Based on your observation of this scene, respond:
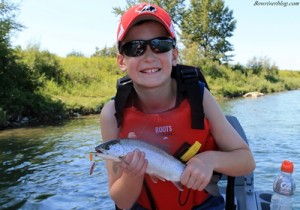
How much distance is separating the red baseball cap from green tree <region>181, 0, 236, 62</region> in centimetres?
4419

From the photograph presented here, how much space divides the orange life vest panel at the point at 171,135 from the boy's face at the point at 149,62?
28 centimetres

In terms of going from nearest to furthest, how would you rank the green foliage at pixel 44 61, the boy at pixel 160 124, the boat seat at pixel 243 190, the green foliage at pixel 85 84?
the boy at pixel 160 124
the boat seat at pixel 243 190
the green foliage at pixel 85 84
the green foliage at pixel 44 61

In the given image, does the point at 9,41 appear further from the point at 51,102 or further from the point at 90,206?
the point at 90,206

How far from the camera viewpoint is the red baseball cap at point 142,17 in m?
2.30

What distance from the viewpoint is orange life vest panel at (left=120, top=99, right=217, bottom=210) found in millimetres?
2523

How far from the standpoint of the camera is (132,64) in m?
2.36

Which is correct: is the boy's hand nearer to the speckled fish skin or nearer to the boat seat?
the speckled fish skin

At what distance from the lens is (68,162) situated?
1011 centimetres

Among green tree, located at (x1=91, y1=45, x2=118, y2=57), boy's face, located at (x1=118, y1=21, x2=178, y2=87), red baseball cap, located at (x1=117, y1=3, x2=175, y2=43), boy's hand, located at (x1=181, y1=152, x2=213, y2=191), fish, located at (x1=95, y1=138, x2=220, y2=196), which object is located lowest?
boy's hand, located at (x1=181, y1=152, x2=213, y2=191)

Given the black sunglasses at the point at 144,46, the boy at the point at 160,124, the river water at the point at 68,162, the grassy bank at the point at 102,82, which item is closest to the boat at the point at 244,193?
the boy at the point at 160,124

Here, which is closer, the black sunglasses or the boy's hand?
the boy's hand

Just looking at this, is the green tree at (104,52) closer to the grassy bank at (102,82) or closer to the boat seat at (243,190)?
the grassy bank at (102,82)

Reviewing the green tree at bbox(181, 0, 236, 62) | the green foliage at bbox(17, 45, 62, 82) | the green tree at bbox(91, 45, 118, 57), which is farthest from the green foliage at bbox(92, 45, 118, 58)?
the green foliage at bbox(17, 45, 62, 82)

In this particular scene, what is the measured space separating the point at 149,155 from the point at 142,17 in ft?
2.75
